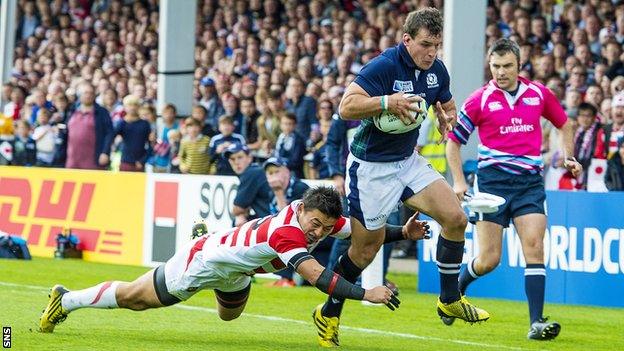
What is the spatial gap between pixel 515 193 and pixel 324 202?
2692 millimetres

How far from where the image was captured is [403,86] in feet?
32.7

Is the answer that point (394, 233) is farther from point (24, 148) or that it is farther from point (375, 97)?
point (24, 148)

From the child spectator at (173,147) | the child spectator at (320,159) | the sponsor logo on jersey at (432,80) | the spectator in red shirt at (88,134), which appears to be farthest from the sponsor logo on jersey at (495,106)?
the spectator in red shirt at (88,134)

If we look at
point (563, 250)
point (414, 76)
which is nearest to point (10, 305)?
point (414, 76)

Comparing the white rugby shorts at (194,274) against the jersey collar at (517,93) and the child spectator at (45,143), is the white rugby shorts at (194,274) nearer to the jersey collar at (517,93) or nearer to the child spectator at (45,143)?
the jersey collar at (517,93)

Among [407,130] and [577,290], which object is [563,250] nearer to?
[577,290]

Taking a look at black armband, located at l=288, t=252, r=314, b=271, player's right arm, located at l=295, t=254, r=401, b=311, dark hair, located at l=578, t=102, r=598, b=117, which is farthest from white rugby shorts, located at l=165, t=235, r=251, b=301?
dark hair, located at l=578, t=102, r=598, b=117

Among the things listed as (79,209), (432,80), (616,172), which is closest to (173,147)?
(79,209)

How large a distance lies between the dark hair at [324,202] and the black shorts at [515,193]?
2.53m

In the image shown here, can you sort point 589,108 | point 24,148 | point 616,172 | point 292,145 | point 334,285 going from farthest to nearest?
1. point 24,148
2. point 292,145
3. point 616,172
4. point 589,108
5. point 334,285

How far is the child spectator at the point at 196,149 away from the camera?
66.5 feet

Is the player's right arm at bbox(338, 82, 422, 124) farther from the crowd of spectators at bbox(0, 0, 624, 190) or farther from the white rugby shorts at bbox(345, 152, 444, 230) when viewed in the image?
the crowd of spectators at bbox(0, 0, 624, 190)

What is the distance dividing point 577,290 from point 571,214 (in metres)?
0.78

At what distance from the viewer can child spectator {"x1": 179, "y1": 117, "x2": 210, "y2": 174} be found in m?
20.3
